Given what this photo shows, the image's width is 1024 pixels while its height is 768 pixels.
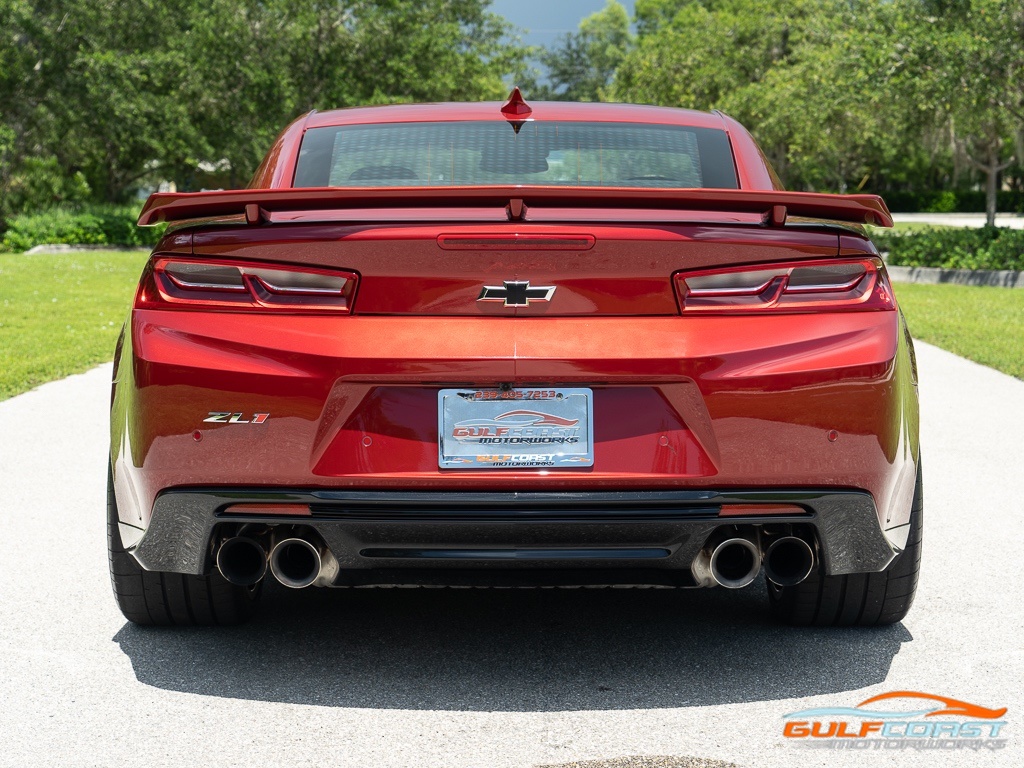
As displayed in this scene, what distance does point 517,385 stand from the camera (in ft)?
10.5

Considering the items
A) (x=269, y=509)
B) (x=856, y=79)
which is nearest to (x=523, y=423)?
(x=269, y=509)

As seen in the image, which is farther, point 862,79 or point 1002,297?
point 862,79

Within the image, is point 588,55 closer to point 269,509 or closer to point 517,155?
point 517,155

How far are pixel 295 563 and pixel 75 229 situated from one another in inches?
1241

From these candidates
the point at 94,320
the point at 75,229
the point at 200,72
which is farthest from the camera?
the point at 200,72

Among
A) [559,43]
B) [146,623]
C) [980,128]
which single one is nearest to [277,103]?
[980,128]

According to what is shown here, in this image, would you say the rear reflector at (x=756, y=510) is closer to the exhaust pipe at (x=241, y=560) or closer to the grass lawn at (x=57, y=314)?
the exhaust pipe at (x=241, y=560)

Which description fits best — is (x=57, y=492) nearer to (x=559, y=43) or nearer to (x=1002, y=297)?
(x=1002, y=297)

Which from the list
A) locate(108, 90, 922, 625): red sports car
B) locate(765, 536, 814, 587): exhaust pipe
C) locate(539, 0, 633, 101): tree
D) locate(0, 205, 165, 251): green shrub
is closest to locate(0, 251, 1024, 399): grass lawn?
locate(108, 90, 922, 625): red sports car

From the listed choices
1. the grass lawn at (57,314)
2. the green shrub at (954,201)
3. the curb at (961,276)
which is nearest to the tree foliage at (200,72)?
the grass lawn at (57,314)

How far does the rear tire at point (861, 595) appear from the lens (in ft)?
12.2

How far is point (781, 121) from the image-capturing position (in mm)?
39781

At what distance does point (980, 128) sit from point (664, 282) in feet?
107

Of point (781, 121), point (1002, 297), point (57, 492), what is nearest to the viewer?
point (57, 492)
